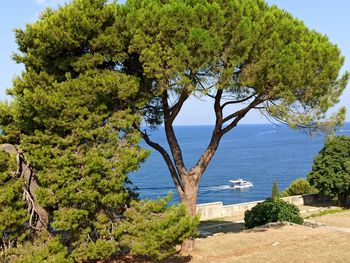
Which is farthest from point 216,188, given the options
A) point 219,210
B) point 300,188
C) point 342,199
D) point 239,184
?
point 219,210

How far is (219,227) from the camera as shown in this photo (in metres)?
22.0

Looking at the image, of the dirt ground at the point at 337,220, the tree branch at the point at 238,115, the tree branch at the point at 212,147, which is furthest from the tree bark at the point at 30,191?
the dirt ground at the point at 337,220

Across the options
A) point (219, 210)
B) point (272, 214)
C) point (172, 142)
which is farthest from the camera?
point (219, 210)

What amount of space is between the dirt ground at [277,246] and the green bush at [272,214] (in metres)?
1.66

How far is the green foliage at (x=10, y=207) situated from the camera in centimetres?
979

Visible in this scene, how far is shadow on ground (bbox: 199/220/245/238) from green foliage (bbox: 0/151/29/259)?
10.9 meters

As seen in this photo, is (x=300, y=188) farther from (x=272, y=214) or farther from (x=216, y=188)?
(x=216, y=188)

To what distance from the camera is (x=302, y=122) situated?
1316 cm

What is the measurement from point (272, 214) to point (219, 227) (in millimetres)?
4254

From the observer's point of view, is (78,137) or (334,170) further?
(334,170)

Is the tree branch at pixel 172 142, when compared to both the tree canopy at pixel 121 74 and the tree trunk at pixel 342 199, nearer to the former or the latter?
the tree canopy at pixel 121 74

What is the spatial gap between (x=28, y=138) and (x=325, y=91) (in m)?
8.98

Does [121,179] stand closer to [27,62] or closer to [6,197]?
[6,197]

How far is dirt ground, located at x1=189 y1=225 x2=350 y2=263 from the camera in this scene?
12.2 metres
